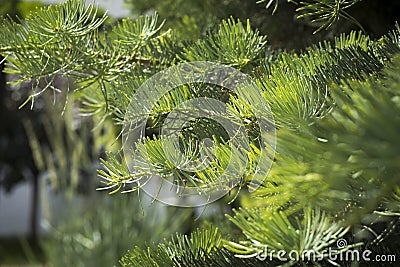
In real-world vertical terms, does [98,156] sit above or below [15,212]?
above

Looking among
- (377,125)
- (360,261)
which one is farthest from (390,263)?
(377,125)

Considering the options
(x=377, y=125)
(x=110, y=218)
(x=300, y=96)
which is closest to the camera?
(x=377, y=125)

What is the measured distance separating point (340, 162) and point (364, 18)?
14.3 inches

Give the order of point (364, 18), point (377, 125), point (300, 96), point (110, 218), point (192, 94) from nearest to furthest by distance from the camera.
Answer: point (377, 125)
point (300, 96)
point (192, 94)
point (364, 18)
point (110, 218)

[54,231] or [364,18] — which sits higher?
[364,18]

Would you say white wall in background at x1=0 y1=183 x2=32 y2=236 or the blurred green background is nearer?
the blurred green background

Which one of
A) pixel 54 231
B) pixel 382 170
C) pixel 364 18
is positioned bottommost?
pixel 54 231

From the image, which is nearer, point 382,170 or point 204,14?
point 382,170

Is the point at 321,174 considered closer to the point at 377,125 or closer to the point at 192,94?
the point at 377,125

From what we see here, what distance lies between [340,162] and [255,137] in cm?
15

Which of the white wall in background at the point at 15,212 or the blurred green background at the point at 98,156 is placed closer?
the blurred green background at the point at 98,156

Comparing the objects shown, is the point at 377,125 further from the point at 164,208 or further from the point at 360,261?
the point at 164,208

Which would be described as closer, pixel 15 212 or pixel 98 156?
pixel 98 156

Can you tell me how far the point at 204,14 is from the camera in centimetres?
59
